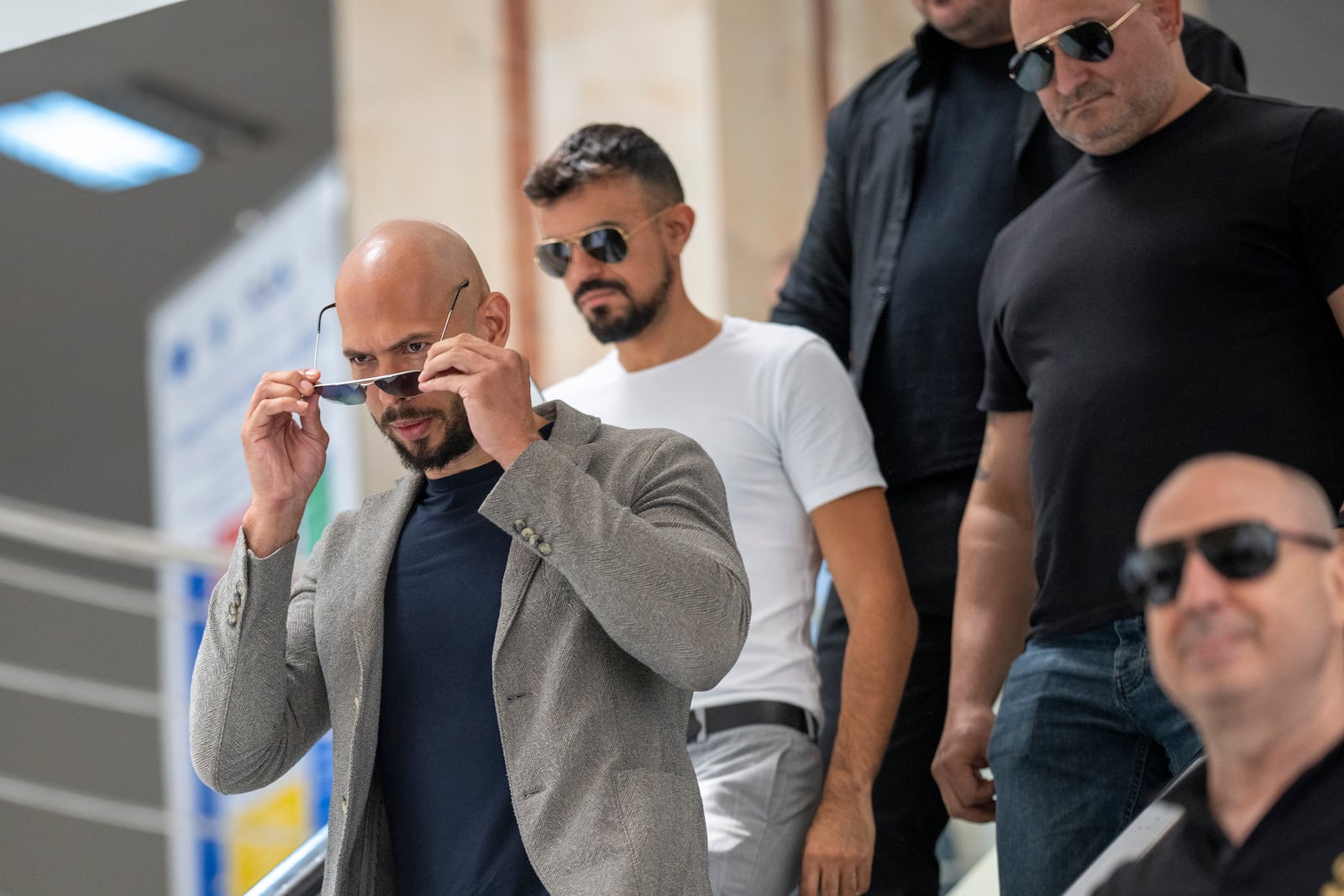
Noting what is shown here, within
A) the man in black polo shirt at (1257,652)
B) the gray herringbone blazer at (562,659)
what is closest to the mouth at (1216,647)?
the man in black polo shirt at (1257,652)

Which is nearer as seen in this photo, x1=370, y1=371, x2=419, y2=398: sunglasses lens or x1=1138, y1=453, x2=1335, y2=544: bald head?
x1=1138, y1=453, x2=1335, y2=544: bald head

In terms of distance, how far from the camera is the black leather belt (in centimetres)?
261

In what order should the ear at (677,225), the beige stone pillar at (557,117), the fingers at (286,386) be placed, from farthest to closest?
the beige stone pillar at (557,117) < the ear at (677,225) < the fingers at (286,386)

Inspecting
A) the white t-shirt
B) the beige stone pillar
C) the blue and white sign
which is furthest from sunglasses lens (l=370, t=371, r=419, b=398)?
the blue and white sign

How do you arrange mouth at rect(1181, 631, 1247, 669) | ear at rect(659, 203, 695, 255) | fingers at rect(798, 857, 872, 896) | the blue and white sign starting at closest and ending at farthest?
mouth at rect(1181, 631, 1247, 669) → fingers at rect(798, 857, 872, 896) → ear at rect(659, 203, 695, 255) → the blue and white sign

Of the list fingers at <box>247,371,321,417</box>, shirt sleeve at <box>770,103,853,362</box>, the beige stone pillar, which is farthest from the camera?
the beige stone pillar

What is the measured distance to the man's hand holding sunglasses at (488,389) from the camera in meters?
1.97

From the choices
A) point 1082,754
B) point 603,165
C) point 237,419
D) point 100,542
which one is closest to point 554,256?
point 603,165

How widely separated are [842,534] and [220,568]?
2427 millimetres

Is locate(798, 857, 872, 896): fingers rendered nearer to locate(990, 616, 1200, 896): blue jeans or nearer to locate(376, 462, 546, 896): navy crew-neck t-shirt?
locate(990, 616, 1200, 896): blue jeans

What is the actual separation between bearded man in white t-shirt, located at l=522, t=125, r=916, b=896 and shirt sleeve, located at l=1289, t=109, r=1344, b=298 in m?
0.83

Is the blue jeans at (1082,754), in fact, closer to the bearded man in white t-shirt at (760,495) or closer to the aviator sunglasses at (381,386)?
the bearded man in white t-shirt at (760,495)

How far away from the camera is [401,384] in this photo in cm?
209

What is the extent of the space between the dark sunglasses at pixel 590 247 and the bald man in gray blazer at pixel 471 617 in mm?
575
